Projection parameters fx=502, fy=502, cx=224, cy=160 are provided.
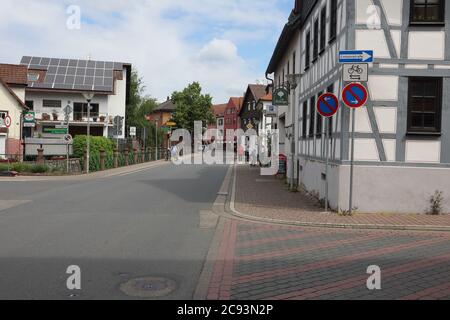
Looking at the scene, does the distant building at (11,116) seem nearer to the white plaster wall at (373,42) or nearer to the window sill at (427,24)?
the white plaster wall at (373,42)

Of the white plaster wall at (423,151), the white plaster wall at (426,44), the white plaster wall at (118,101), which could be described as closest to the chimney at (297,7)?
the white plaster wall at (426,44)

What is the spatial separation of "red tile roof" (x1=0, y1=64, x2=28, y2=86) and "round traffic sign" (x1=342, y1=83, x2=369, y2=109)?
38.0 m

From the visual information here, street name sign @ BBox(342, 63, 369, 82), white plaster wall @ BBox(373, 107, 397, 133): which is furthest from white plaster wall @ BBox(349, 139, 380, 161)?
street name sign @ BBox(342, 63, 369, 82)

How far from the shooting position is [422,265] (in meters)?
6.93

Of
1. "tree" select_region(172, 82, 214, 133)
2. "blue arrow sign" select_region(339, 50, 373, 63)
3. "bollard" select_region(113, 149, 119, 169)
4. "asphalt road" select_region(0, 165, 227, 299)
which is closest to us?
"asphalt road" select_region(0, 165, 227, 299)

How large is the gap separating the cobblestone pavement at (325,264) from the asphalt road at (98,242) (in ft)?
1.75

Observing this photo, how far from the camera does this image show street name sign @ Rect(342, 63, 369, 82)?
10.8 metres

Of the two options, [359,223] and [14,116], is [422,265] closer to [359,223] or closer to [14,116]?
[359,223]

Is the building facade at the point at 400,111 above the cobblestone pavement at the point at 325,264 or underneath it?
above

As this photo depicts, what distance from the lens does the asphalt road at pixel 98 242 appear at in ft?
19.0

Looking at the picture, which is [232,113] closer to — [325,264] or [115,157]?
[115,157]

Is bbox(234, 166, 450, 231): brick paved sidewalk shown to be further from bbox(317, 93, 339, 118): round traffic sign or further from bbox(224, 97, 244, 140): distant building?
bbox(224, 97, 244, 140): distant building

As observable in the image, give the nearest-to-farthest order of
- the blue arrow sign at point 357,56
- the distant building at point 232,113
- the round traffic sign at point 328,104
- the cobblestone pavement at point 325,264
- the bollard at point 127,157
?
the cobblestone pavement at point 325,264
the blue arrow sign at point 357,56
the round traffic sign at point 328,104
the bollard at point 127,157
the distant building at point 232,113

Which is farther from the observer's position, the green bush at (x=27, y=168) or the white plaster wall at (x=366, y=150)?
the green bush at (x=27, y=168)
